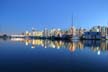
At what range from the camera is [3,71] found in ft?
51.5

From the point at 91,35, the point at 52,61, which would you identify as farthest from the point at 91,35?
the point at 52,61

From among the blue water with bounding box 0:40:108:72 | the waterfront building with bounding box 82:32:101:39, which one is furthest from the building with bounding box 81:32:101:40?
the blue water with bounding box 0:40:108:72

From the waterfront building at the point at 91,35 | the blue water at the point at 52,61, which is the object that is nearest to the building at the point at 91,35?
the waterfront building at the point at 91,35

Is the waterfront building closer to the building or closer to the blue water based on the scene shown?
the building

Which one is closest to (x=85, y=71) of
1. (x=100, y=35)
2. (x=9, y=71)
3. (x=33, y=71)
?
(x=33, y=71)

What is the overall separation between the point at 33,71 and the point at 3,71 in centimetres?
190

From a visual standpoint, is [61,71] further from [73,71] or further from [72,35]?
[72,35]

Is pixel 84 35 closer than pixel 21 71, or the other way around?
pixel 21 71

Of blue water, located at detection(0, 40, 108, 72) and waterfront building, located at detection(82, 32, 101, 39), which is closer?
blue water, located at detection(0, 40, 108, 72)

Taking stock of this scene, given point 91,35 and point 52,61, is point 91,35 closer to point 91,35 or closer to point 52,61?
point 91,35

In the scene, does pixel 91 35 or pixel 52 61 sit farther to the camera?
pixel 91 35

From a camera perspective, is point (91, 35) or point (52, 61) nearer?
point (52, 61)

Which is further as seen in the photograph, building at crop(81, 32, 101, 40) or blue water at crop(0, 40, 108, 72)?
building at crop(81, 32, 101, 40)

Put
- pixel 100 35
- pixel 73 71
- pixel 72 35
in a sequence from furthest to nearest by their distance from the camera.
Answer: pixel 100 35 < pixel 72 35 < pixel 73 71
